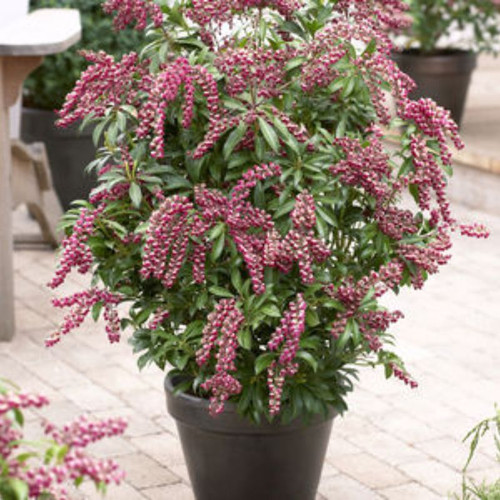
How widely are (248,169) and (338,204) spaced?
0.28m

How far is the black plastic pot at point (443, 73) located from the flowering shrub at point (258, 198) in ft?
14.7

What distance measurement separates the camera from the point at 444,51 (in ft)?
26.6

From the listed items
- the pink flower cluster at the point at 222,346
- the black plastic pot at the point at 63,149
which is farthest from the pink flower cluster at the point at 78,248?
the black plastic pot at the point at 63,149

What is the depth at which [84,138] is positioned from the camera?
6480 mm

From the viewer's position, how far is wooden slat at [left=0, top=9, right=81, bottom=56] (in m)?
4.74

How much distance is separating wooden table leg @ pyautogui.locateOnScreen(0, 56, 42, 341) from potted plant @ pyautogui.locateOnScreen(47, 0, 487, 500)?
61.5 inches

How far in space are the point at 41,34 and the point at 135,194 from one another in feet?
6.18

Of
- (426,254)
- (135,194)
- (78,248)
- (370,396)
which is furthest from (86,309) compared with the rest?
(370,396)

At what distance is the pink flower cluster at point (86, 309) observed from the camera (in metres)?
3.31

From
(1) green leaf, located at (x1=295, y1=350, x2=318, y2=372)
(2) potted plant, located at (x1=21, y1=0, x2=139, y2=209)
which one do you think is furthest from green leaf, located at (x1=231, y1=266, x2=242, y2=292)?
(2) potted plant, located at (x1=21, y1=0, x2=139, y2=209)

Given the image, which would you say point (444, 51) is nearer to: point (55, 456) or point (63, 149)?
point (63, 149)

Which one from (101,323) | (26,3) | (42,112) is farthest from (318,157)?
(42,112)

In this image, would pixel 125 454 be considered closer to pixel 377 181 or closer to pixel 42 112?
pixel 377 181

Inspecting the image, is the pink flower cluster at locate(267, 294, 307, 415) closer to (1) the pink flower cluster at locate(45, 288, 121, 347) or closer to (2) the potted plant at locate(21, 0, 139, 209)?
(1) the pink flower cluster at locate(45, 288, 121, 347)
